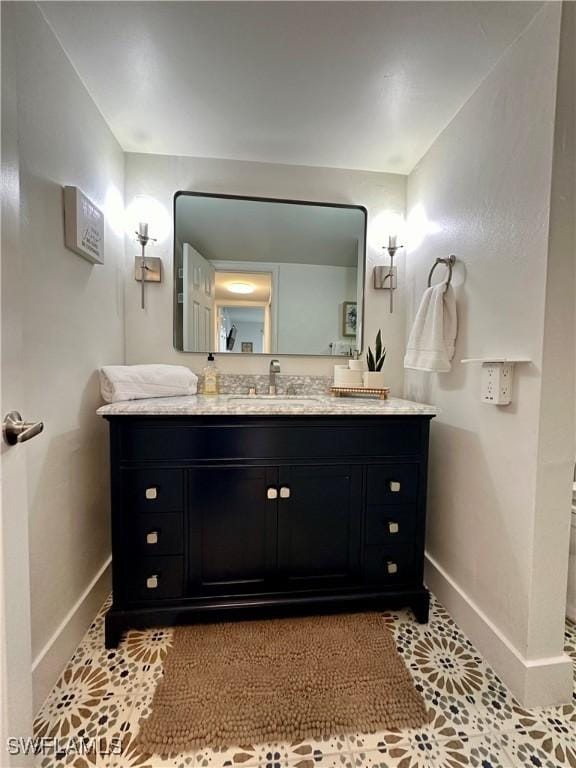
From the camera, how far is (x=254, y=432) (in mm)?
1233

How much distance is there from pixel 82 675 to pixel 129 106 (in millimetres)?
2193

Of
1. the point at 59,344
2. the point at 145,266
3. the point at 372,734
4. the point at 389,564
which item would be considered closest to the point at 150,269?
the point at 145,266

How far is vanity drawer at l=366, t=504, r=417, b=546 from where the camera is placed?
131cm

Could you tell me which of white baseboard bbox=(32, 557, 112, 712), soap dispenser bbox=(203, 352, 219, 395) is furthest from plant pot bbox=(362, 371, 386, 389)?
white baseboard bbox=(32, 557, 112, 712)

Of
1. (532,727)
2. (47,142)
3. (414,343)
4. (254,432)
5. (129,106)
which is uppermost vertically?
(129,106)

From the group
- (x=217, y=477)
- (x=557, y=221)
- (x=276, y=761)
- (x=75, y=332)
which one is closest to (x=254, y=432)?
(x=217, y=477)

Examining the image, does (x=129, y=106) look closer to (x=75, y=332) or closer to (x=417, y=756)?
(x=75, y=332)

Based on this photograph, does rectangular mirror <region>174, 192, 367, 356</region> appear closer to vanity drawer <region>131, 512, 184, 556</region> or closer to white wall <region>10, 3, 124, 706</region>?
white wall <region>10, 3, 124, 706</region>

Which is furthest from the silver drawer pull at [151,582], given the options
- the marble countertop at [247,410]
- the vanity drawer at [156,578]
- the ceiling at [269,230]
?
the ceiling at [269,230]

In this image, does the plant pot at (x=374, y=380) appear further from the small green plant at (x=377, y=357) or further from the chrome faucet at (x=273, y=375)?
the chrome faucet at (x=273, y=375)

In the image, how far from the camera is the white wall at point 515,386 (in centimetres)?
98

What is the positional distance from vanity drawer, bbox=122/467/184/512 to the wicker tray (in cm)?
87

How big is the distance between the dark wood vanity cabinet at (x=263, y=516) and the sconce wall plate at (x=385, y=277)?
2.84 feet

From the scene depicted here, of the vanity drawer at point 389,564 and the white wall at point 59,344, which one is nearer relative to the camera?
the white wall at point 59,344
